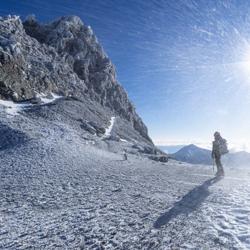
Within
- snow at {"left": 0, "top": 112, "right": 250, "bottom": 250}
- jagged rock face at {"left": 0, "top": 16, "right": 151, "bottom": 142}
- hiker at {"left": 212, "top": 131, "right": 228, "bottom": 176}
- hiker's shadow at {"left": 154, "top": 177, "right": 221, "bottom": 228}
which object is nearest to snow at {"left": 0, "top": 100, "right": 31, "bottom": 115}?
jagged rock face at {"left": 0, "top": 16, "right": 151, "bottom": 142}

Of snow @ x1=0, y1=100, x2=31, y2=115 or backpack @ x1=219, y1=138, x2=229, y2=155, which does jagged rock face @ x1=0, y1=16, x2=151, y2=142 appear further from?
backpack @ x1=219, y1=138, x2=229, y2=155

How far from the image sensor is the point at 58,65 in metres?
91.4

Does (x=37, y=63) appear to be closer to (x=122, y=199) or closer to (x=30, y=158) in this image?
(x=30, y=158)

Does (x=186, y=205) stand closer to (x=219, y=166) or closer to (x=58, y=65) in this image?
(x=219, y=166)

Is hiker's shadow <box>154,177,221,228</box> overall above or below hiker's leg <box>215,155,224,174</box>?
below

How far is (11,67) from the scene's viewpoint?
208ft

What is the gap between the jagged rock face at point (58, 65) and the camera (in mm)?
64000

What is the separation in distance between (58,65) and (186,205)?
86.5 metres

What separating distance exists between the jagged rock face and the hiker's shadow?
164 feet

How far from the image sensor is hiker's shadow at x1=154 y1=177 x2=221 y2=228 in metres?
9.79

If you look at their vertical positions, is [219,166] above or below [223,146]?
below

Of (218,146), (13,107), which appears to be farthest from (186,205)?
(13,107)

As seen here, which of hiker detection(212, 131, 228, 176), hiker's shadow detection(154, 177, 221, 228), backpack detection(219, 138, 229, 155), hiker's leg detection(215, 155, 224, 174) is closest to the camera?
hiker's shadow detection(154, 177, 221, 228)

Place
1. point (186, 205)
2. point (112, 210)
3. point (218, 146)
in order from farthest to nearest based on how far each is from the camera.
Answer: point (218, 146) → point (186, 205) → point (112, 210)
